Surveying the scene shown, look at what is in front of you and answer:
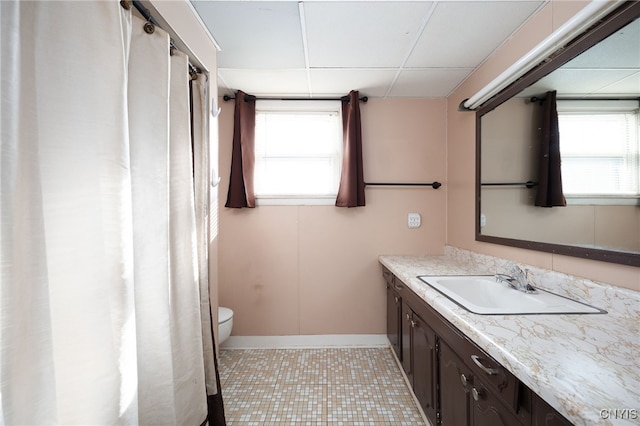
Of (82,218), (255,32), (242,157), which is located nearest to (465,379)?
(82,218)

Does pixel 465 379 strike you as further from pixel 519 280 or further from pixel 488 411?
pixel 519 280

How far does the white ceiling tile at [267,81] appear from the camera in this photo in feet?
6.51

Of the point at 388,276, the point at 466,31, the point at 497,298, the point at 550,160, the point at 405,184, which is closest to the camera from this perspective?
the point at 550,160

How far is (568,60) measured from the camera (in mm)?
1133

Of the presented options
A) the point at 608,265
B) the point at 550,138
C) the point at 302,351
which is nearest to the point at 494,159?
the point at 550,138

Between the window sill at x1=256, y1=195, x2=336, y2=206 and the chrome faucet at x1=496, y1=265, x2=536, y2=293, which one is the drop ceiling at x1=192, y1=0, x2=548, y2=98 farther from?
the chrome faucet at x1=496, y1=265, x2=536, y2=293

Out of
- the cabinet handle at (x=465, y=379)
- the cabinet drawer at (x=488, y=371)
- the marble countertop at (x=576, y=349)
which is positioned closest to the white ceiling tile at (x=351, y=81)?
the marble countertop at (x=576, y=349)

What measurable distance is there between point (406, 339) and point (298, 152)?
176 cm

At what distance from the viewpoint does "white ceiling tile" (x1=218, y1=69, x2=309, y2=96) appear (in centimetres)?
199

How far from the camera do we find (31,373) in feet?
1.96

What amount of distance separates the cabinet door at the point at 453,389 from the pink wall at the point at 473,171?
0.67 m

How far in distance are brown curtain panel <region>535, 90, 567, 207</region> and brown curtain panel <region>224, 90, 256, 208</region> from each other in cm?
201

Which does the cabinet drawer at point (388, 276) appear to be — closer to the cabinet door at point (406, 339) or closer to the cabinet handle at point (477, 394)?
the cabinet door at point (406, 339)

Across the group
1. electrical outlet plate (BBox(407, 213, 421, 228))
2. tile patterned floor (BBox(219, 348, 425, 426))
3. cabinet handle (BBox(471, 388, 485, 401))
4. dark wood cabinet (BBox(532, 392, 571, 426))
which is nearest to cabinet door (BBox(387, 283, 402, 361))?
tile patterned floor (BBox(219, 348, 425, 426))
